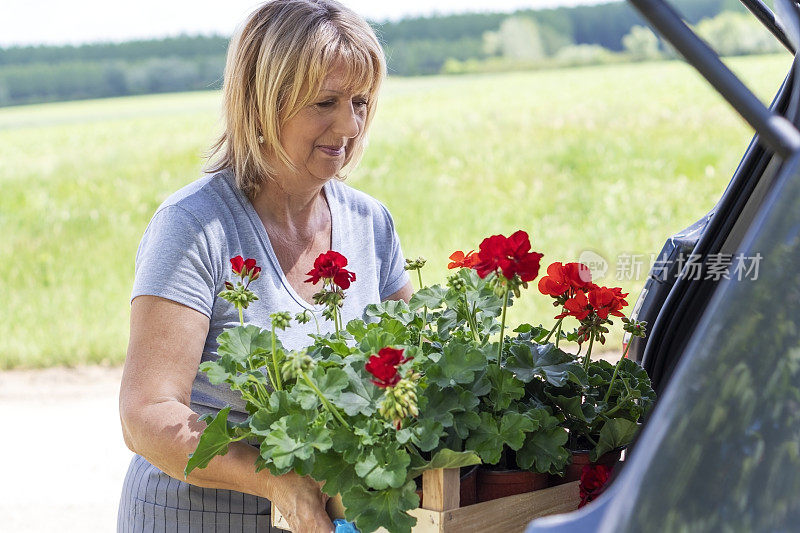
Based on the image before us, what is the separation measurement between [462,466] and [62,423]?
507 centimetres

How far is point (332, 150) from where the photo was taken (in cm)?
199

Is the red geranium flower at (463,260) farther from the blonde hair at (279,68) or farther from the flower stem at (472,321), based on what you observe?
the blonde hair at (279,68)

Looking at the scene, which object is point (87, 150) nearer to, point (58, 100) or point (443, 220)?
point (58, 100)

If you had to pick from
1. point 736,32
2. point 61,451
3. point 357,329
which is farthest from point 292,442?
point 736,32

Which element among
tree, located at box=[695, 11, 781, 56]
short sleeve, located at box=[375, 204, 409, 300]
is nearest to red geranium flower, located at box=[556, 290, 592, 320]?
short sleeve, located at box=[375, 204, 409, 300]

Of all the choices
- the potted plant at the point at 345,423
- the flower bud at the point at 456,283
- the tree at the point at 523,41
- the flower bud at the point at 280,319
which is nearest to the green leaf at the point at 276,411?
the potted plant at the point at 345,423

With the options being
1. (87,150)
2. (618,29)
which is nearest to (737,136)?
(618,29)

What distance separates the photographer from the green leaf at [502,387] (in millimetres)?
1383

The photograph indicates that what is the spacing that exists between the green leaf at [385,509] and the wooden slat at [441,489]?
3 cm

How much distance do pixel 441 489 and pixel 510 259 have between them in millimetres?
325

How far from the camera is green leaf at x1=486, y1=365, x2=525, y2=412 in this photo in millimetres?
1383

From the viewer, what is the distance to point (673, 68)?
15.1 meters

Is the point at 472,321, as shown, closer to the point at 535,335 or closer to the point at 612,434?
the point at 535,335

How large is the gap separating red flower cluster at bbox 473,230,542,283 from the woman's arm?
16.4 inches
